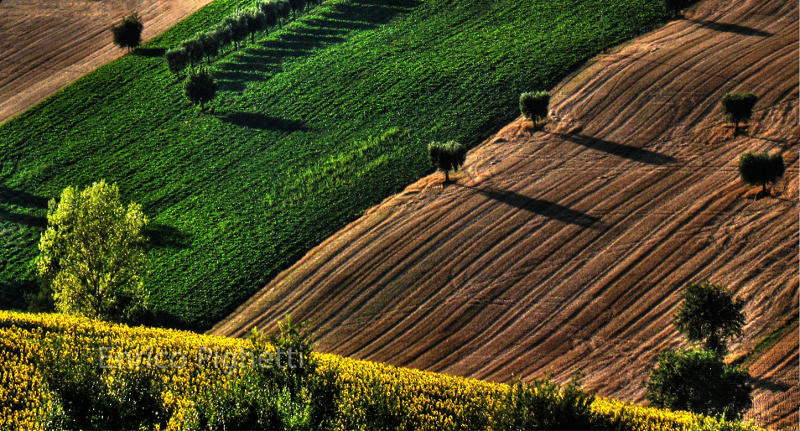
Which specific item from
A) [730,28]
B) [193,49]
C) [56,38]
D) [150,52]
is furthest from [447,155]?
[56,38]

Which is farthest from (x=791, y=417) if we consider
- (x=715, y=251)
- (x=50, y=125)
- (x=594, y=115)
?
(x=50, y=125)

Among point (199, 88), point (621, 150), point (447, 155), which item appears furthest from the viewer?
→ point (199, 88)

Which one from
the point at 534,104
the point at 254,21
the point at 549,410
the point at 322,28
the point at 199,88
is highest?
the point at 549,410

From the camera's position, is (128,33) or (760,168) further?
(128,33)

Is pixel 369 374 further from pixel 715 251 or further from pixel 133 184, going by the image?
pixel 133 184

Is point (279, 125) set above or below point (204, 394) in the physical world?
below

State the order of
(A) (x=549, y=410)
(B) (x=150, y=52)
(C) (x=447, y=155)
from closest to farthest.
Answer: (A) (x=549, y=410) → (C) (x=447, y=155) → (B) (x=150, y=52)

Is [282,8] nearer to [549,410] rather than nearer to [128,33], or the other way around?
[128,33]
